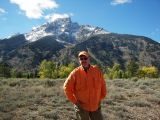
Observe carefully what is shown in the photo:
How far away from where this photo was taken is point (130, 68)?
288 feet

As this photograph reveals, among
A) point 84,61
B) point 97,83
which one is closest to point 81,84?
point 97,83

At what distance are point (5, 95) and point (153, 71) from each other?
264ft

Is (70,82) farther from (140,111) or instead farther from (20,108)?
(140,111)

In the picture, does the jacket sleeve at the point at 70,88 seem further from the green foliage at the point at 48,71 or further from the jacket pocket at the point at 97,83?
the green foliage at the point at 48,71

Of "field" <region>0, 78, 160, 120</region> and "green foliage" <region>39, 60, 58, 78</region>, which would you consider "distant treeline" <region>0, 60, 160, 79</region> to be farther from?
"field" <region>0, 78, 160, 120</region>

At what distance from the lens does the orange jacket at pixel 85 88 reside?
8242 millimetres

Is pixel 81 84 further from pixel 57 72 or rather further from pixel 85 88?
pixel 57 72

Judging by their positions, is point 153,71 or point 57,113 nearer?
point 57,113

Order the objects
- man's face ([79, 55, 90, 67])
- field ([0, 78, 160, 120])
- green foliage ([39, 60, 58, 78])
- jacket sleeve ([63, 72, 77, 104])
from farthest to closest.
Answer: green foliage ([39, 60, 58, 78]), field ([0, 78, 160, 120]), man's face ([79, 55, 90, 67]), jacket sleeve ([63, 72, 77, 104])

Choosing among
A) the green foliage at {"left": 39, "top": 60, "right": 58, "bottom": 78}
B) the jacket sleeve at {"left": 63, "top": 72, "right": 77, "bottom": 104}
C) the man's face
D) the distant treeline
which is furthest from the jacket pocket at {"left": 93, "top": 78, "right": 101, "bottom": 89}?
the green foliage at {"left": 39, "top": 60, "right": 58, "bottom": 78}

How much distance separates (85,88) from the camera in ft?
27.0

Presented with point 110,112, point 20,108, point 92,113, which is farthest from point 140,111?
point 92,113

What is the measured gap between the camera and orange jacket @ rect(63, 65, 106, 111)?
27.0 ft

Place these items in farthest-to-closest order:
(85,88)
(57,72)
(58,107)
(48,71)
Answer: (57,72)
(48,71)
(58,107)
(85,88)
